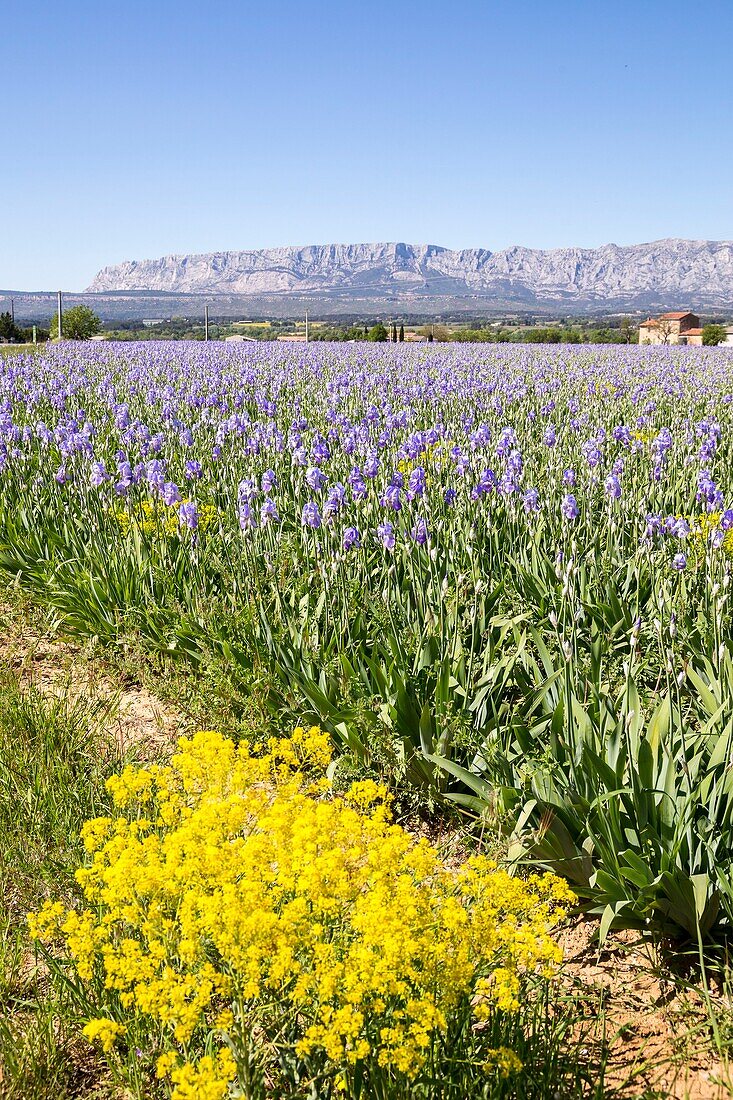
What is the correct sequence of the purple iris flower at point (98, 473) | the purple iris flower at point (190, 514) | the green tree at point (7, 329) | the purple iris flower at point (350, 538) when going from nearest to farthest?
the purple iris flower at point (350, 538), the purple iris flower at point (190, 514), the purple iris flower at point (98, 473), the green tree at point (7, 329)

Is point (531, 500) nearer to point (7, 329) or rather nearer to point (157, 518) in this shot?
point (157, 518)

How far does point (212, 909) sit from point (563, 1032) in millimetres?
1030

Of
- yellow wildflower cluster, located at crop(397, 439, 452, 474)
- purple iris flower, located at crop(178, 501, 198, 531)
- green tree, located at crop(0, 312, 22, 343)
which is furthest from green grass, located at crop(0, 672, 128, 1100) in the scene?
green tree, located at crop(0, 312, 22, 343)

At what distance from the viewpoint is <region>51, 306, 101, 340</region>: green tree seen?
44688 millimetres

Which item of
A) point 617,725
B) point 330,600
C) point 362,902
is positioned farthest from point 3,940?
point 330,600

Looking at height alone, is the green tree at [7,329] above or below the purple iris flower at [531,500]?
above

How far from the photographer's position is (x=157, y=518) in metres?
6.04

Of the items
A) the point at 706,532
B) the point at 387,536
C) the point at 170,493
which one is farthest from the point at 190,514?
the point at 706,532

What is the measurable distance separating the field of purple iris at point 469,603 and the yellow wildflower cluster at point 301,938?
0.76 meters

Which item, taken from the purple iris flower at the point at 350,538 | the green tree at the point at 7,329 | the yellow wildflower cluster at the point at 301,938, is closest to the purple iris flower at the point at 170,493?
the purple iris flower at the point at 350,538

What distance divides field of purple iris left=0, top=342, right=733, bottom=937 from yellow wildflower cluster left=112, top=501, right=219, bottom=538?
26mm

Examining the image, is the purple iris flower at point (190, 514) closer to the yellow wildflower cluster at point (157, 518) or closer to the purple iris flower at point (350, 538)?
the yellow wildflower cluster at point (157, 518)

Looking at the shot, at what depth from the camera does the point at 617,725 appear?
2957mm

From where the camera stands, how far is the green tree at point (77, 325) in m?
44.7
